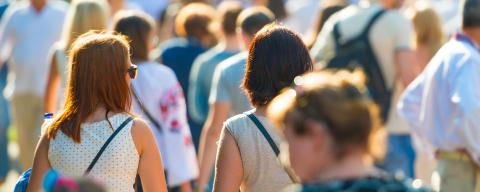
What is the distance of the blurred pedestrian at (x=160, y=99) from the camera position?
7.93 metres

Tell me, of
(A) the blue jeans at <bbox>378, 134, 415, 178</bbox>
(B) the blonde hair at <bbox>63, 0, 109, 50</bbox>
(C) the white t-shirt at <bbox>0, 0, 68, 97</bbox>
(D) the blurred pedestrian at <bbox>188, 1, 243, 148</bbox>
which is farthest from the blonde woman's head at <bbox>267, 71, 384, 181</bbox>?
(C) the white t-shirt at <bbox>0, 0, 68, 97</bbox>

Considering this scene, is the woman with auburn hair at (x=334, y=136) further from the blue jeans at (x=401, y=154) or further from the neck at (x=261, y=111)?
the blue jeans at (x=401, y=154)

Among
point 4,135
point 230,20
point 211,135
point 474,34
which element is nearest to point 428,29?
point 230,20

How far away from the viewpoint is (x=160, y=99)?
314 inches

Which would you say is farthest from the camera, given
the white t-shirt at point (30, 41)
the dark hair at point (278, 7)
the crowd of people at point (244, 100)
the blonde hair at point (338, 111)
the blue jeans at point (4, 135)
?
the blue jeans at point (4, 135)

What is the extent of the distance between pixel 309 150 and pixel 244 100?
12.8 ft

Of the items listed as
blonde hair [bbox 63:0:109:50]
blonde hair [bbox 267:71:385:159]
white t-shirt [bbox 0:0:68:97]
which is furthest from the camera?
white t-shirt [bbox 0:0:68:97]

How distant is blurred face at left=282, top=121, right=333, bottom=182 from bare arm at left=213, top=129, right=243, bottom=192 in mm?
1283

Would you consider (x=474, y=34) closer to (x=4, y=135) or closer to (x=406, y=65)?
(x=406, y=65)

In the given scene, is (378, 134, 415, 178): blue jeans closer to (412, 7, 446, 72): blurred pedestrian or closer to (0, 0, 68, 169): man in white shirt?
(412, 7, 446, 72): blurred pedestrian

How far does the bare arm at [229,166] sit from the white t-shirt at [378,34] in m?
3.76

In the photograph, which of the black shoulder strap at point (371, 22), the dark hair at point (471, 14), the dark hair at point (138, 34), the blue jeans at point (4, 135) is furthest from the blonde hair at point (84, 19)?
the blue jeans at point (4, 135)

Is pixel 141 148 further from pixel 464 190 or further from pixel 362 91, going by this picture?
pixel 464 190

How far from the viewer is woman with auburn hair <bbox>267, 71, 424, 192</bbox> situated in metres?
3.94
